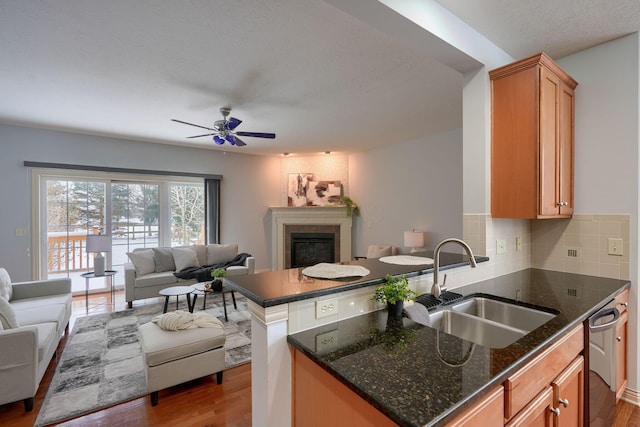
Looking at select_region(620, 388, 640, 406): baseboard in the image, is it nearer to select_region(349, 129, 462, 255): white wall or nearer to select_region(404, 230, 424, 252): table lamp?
select_region(349, 129, 462, 255): white wall

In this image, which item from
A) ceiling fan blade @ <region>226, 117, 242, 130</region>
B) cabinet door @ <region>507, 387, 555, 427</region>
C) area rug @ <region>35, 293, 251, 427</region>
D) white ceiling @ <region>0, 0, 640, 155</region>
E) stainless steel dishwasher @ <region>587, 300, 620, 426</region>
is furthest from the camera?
ceiling fan blade @ <region>226, 117, 242, 130</region>

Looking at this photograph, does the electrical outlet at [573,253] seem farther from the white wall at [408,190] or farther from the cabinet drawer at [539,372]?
the white wall at [408,190]

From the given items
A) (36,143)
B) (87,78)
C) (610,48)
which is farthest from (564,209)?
(36,143)

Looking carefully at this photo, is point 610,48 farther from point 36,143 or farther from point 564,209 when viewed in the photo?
point 36,143

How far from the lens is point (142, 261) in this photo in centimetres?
448

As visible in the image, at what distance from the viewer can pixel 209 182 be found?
19.4 ft

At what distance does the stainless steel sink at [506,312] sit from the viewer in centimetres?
153

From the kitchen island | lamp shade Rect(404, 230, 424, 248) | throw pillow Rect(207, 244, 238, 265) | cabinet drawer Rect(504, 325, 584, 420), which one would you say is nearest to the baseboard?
cabinet drawer Rect(504, 325, 584, 420)

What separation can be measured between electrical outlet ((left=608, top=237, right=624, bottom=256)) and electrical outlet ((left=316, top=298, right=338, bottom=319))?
2164 mm

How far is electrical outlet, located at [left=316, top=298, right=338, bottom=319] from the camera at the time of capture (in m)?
1.25

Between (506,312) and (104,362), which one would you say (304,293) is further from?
(104,362)

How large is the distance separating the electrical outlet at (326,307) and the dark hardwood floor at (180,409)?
4.11ft

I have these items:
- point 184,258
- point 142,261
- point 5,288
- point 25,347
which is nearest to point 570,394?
point 25,347

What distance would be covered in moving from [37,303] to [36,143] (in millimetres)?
2837
